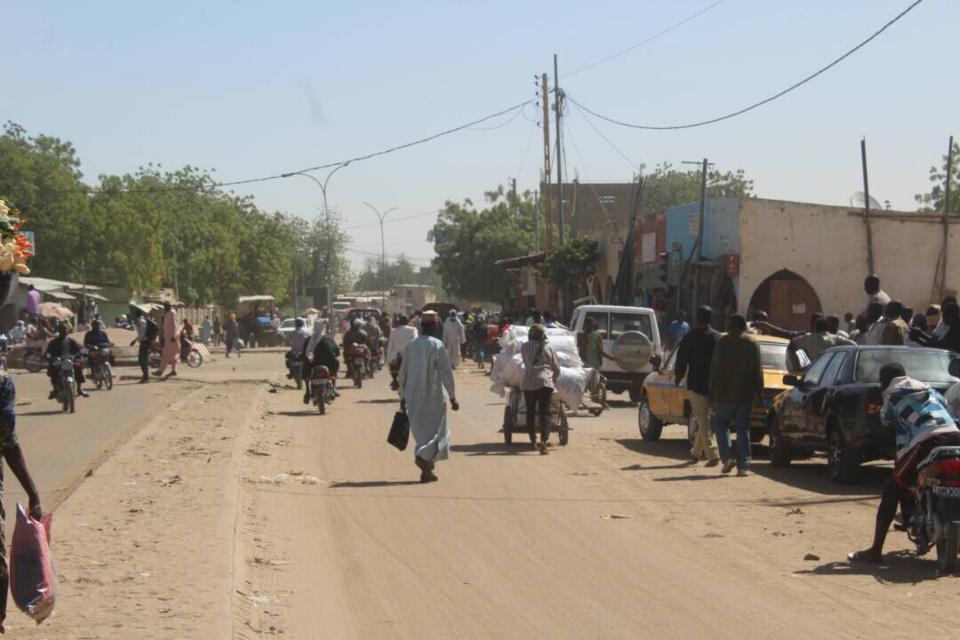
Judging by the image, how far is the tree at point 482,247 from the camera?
3684 inches

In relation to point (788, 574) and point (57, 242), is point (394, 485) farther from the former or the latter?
point (57, 242)

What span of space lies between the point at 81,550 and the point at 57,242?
73096mm

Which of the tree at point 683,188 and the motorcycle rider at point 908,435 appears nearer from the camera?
the motorcycle rider at point 908,435

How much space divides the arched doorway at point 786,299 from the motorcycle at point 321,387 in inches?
717

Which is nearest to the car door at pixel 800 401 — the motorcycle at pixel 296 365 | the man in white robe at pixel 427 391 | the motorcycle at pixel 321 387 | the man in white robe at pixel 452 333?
the man in white robe at pixel 427 391

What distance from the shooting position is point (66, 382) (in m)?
26.0

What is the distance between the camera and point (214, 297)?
101562mm

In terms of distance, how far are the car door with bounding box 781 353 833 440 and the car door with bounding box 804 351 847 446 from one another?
9 cm

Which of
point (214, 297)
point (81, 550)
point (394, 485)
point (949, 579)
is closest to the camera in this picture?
point (949, 579)

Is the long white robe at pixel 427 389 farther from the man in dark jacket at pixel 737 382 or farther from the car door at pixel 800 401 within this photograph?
the car door at pixel 800 401

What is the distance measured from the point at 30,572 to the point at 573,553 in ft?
15.6

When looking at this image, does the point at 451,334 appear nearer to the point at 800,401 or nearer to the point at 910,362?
the point at 800,401

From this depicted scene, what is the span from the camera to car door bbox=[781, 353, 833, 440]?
51.2 feet

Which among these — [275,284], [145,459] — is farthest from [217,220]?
[145,459]
